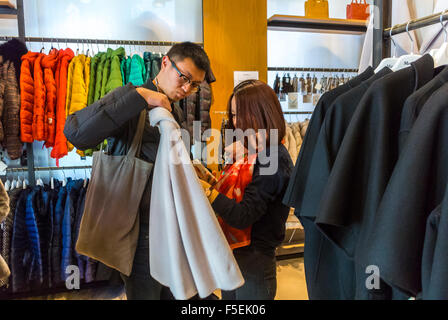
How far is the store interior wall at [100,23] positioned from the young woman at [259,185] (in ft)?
6.78

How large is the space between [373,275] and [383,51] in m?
1.07

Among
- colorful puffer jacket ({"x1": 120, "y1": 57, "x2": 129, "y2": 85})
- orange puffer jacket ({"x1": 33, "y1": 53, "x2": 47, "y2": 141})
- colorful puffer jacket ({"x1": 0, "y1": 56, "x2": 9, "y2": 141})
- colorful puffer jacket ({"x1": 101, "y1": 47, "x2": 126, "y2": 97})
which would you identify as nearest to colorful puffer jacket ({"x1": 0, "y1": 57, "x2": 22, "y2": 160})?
colorful puffer jacket ({"x1": 0, "y1": 56, "x2": 9, "y2": 141})

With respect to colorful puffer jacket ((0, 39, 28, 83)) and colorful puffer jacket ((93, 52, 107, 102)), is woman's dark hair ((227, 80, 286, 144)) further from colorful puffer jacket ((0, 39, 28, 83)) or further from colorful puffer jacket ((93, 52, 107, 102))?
colorful puffer jacket ((0, 39, 28, 83))

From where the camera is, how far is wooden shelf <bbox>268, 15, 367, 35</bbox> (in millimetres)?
2996

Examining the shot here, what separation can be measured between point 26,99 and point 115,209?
5.64ft

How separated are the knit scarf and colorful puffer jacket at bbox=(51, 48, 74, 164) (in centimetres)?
162

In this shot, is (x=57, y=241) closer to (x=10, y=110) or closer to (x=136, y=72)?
(x=10, y=110)

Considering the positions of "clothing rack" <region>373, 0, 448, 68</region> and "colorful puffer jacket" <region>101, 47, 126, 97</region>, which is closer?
"clothing rack" <region>373, 0, 448, 68</region>

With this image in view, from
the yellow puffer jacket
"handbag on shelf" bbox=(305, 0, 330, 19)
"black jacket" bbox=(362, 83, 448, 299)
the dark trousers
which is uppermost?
"handbag on shelf" bbox=(305, 0, 330, 19)

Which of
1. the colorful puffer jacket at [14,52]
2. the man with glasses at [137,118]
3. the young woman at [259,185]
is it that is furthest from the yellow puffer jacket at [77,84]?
the young woman at [259,185]

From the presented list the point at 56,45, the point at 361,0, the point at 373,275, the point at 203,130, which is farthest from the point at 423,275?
the point at 361,0

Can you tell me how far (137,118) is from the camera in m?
1.16

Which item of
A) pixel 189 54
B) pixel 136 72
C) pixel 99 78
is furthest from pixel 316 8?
pixel 189 54

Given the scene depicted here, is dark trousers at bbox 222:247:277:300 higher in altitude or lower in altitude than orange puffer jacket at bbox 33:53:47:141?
lower
